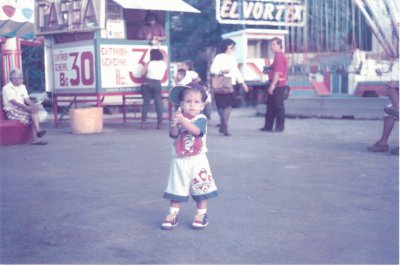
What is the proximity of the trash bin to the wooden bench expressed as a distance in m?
1.61

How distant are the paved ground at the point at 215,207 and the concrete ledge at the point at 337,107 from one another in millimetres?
5538

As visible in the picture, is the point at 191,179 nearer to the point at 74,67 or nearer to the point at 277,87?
the point at 277,87

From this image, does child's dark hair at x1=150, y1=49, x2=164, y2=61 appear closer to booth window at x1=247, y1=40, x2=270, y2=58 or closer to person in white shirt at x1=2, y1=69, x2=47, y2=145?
person in white shirt at x1=2, y1=69, x2=47, y2=145

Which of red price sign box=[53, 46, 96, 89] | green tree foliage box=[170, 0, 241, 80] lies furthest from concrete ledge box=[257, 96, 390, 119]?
green tree foliage box=[170, 0, 241, 80]

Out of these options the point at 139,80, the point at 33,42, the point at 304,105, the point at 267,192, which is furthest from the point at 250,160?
the point at 304,105

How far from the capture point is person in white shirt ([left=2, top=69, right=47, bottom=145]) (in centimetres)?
841

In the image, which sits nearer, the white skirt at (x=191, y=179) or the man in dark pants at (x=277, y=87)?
the white skirt at (x=191, y=179)

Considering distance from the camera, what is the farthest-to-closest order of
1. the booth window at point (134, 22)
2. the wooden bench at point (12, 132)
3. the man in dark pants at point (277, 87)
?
1. the booth window at point (134, 22)
2. the man in dark pants at point (277, 87)
3. the wooden bench at point (12, 132)

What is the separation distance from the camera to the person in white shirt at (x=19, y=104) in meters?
8.41

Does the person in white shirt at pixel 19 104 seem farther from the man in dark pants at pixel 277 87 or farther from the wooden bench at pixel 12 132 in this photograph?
the man in dark pants at pixel 277 87

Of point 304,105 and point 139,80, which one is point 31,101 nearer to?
point 139,80

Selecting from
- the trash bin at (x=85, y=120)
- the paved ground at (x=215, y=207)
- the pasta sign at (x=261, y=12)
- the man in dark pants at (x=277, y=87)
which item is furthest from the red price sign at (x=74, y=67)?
the pasta sign at (x=261, y=12)

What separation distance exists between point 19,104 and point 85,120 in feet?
7.79

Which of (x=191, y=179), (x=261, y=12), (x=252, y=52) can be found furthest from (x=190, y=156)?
(x=252, y=52)
